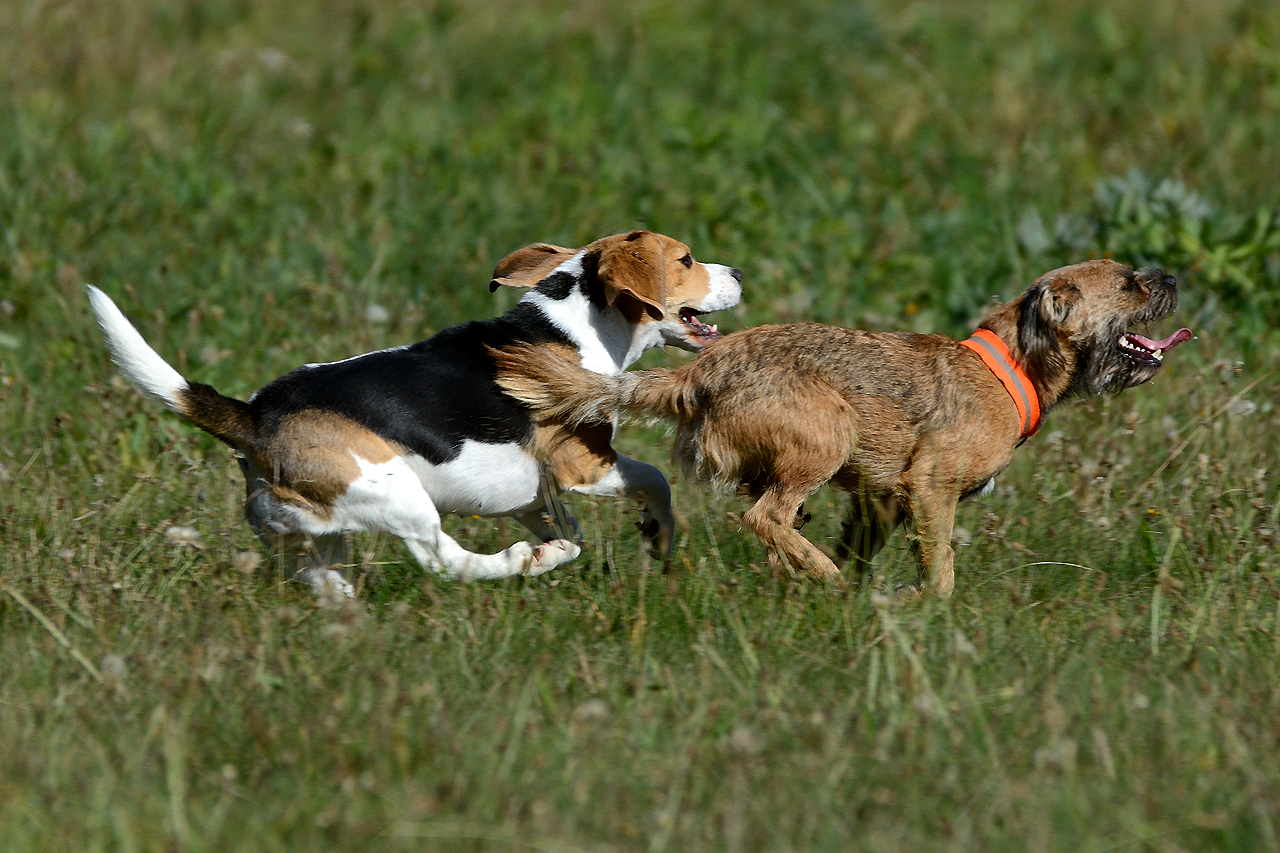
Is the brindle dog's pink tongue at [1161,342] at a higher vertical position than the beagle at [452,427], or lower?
higher

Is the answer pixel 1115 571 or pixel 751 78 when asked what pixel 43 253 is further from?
pixel 1115 571

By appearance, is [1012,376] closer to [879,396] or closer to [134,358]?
[879,396]

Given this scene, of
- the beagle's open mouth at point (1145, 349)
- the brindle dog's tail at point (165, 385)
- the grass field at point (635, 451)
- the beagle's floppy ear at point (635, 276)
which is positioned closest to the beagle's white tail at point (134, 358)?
the brindle dog's tail at point (165, 385)

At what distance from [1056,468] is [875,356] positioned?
1.21 metres

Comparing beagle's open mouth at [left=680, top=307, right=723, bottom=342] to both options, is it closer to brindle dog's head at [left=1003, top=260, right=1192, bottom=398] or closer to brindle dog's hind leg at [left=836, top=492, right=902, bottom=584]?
brindle dog's hind leg at [left=836, top=492, right=902, bottom=584]

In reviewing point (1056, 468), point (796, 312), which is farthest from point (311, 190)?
point (1056, 468)

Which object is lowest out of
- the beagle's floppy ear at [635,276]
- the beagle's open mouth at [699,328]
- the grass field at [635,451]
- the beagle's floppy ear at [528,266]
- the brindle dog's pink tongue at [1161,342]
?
the grass field at [635,451]

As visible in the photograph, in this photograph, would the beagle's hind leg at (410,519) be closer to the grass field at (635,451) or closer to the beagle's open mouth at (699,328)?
the grass field at (635,451)

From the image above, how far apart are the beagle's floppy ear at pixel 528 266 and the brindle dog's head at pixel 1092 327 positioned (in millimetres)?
1707

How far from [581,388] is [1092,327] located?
1.71m

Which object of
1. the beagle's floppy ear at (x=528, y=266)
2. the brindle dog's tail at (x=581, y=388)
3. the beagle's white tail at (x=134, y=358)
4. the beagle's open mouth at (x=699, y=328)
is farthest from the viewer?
A: the beagle's floppy ear at (x=528, y=266)

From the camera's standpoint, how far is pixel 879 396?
434cm

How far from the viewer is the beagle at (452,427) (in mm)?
4250

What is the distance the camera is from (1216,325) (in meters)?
6.35
